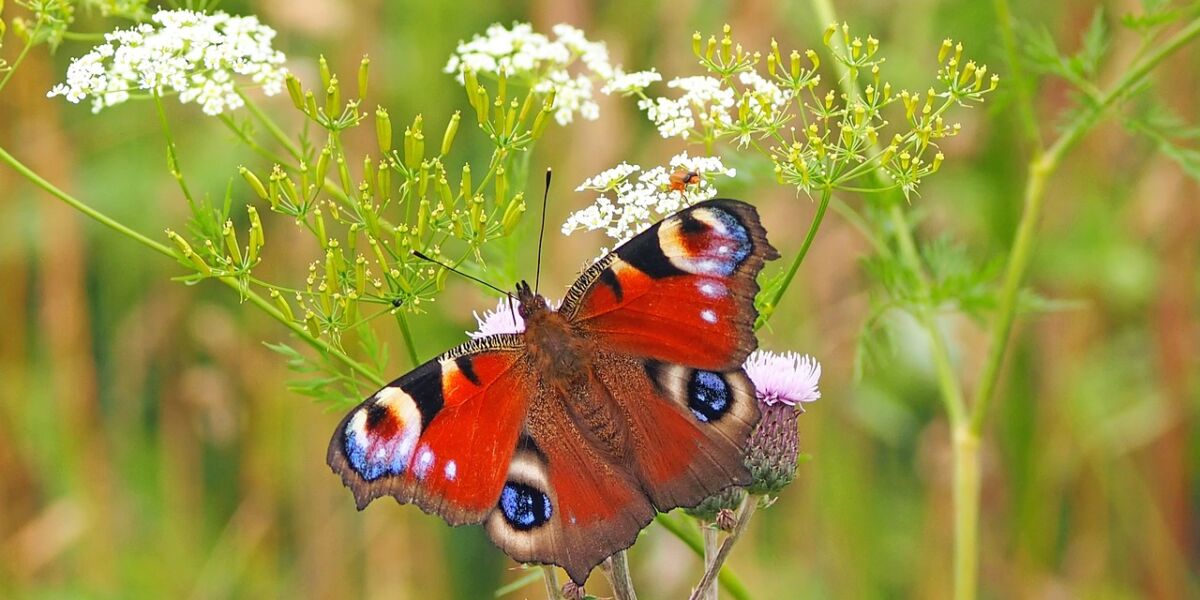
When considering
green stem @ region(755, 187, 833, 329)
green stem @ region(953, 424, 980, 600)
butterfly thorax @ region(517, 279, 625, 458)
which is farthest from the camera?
green stem @ region(953, 424, 980, 600)

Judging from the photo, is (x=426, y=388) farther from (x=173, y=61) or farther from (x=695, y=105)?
(x=173, y=61)

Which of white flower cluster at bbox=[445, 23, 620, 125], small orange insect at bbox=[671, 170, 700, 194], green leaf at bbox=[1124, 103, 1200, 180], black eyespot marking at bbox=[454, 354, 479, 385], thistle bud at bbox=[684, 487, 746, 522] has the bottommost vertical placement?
black eyespot marking at bbox=[454, 354, 479, 385]

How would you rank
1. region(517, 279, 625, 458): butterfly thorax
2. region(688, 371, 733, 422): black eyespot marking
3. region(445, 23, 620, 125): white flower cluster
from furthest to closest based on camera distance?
region(445, 23, 620, 125): white flower cluster → region(517, 279, 625, 458): butterfly thorax → region(688, 371, 733, 422): black eyespot marking

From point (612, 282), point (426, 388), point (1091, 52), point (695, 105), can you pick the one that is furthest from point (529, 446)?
point (1091, 52)

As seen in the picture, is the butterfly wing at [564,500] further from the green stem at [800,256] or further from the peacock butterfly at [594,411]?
the green stem at [800,256]

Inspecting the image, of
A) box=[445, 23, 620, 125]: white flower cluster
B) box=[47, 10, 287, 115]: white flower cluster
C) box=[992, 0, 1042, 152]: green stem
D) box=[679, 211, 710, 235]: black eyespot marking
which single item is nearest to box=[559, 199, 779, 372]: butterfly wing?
box=[679, 211, 710, 235]: black eyespot marking

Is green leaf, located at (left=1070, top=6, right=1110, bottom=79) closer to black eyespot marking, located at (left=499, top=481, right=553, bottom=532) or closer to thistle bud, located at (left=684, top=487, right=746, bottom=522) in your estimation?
thistle bud, located at (left=684, top=487, right=746, bottom=522)

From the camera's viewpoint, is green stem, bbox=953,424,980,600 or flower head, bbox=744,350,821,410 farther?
green stem, bbox=953,424,980,600

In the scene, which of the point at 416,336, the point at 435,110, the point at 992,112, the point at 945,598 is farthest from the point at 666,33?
the point at 945,598
